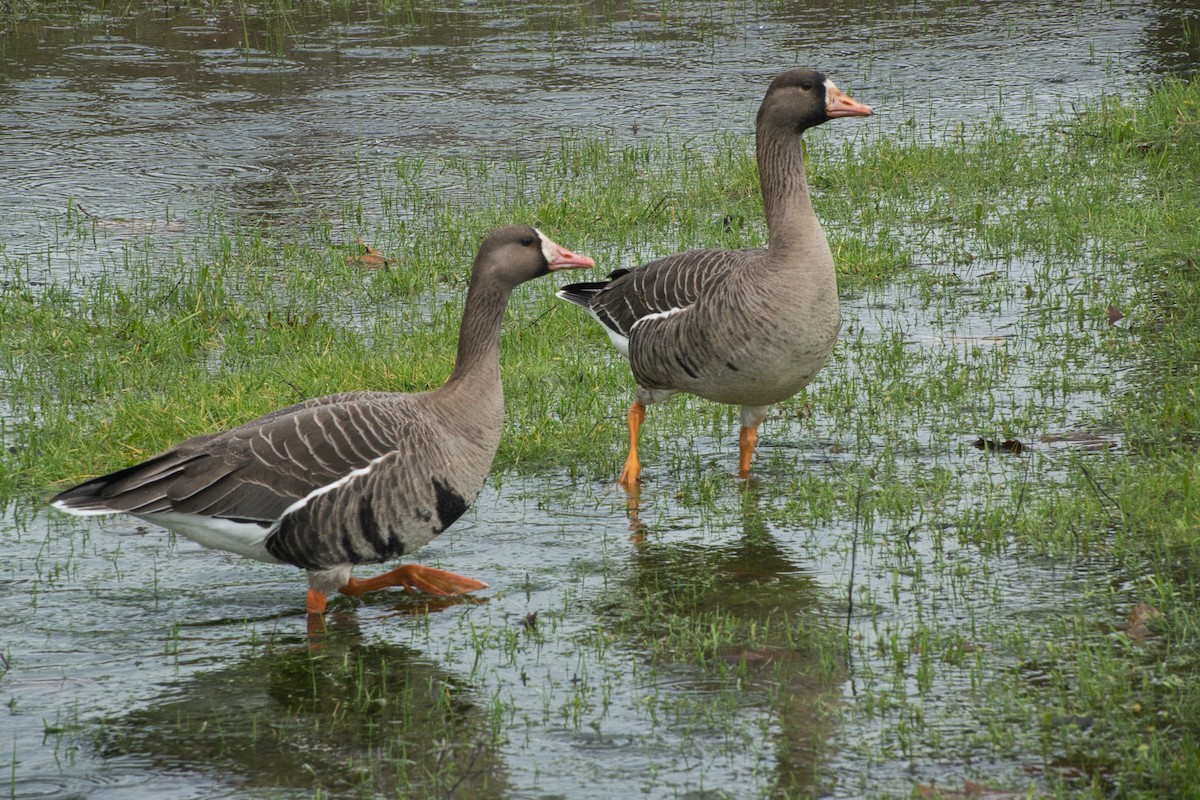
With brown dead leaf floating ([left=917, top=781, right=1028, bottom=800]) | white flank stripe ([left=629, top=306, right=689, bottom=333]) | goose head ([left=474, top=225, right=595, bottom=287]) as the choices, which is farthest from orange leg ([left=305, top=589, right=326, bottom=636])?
brown dead leaf floating ([left=917, top=781, right=1028, bottom=800])

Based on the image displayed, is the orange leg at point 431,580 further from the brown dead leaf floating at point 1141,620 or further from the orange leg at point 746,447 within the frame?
the brown dead leaf floating at point 1141,620

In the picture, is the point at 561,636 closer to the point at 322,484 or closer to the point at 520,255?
the point at 322,484

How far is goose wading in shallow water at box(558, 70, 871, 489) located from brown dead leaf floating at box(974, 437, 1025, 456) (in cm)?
103

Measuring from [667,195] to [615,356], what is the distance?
9.54 feet

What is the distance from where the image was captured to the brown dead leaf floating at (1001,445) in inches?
299

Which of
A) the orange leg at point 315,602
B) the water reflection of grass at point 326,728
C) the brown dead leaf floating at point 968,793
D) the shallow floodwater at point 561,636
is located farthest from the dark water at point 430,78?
the brown dead leaf floating at point 968,793

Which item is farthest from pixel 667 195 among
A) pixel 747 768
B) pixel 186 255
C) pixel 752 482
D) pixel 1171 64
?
pixel 747 768

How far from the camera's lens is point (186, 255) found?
11352mm

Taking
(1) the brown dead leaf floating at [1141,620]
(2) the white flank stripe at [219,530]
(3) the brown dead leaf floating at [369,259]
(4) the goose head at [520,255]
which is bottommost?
(1) the brown dead leaf floating at [1141,620]

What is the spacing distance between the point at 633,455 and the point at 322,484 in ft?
7.21

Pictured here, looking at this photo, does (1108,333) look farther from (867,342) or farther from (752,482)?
(752,482)

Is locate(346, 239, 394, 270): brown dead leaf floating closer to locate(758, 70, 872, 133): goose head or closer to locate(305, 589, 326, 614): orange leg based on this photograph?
locate(758, 70, 872, 133): goose head

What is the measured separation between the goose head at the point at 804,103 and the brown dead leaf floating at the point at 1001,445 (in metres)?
1.94

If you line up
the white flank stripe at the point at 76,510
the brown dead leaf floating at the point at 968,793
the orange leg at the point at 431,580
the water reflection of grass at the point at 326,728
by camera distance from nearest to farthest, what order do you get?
1. the brown dead leaf floating at the point at 968,793
2. the water reflection of grass at the point at 326,728
3. the white flank stripe at the point at 76,510
4. the orange leg at the point at 431,580
